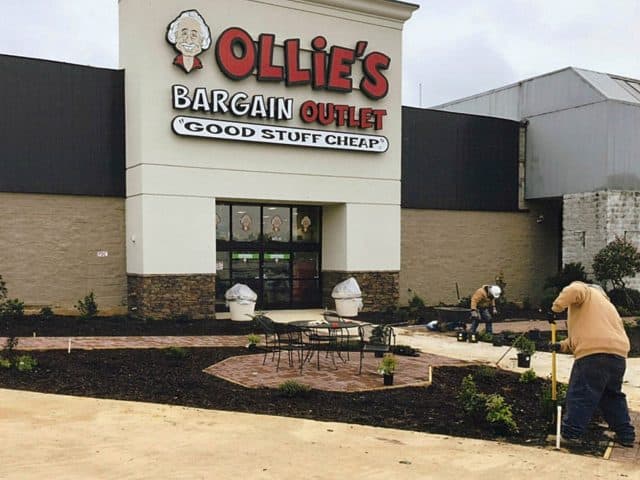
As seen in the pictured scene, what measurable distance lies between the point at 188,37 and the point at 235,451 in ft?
44.4

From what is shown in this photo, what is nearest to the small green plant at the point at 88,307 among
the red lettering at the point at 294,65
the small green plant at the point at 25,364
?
the small green plant at the point at 25,364

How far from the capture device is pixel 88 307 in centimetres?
1677

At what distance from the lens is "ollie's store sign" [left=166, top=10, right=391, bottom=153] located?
676 inches

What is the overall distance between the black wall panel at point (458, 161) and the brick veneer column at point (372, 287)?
112 inches

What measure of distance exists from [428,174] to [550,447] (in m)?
16.3

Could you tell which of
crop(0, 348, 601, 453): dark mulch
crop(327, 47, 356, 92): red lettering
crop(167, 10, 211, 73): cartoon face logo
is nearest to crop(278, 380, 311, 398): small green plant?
crop(0, 348, 601, 453): dark mulch

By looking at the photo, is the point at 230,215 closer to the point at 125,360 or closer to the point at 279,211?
the point at 279,211

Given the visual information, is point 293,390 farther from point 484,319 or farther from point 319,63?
point 319,63

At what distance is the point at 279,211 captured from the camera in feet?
67.2

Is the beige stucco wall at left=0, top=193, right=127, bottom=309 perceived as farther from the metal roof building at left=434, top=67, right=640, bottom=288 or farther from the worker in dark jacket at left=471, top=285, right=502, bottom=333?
the metal roof building at left=434, top=67, right=640, bottom=288

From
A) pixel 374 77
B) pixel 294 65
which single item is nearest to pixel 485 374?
pixel 294 65

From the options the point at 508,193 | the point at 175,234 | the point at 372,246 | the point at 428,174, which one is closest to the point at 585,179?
the point at 508,193

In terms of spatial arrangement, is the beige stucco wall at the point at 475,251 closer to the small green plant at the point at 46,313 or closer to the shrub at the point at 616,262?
the shrub at the point at 616,262

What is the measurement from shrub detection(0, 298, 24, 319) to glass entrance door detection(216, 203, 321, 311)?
5.44 meters
